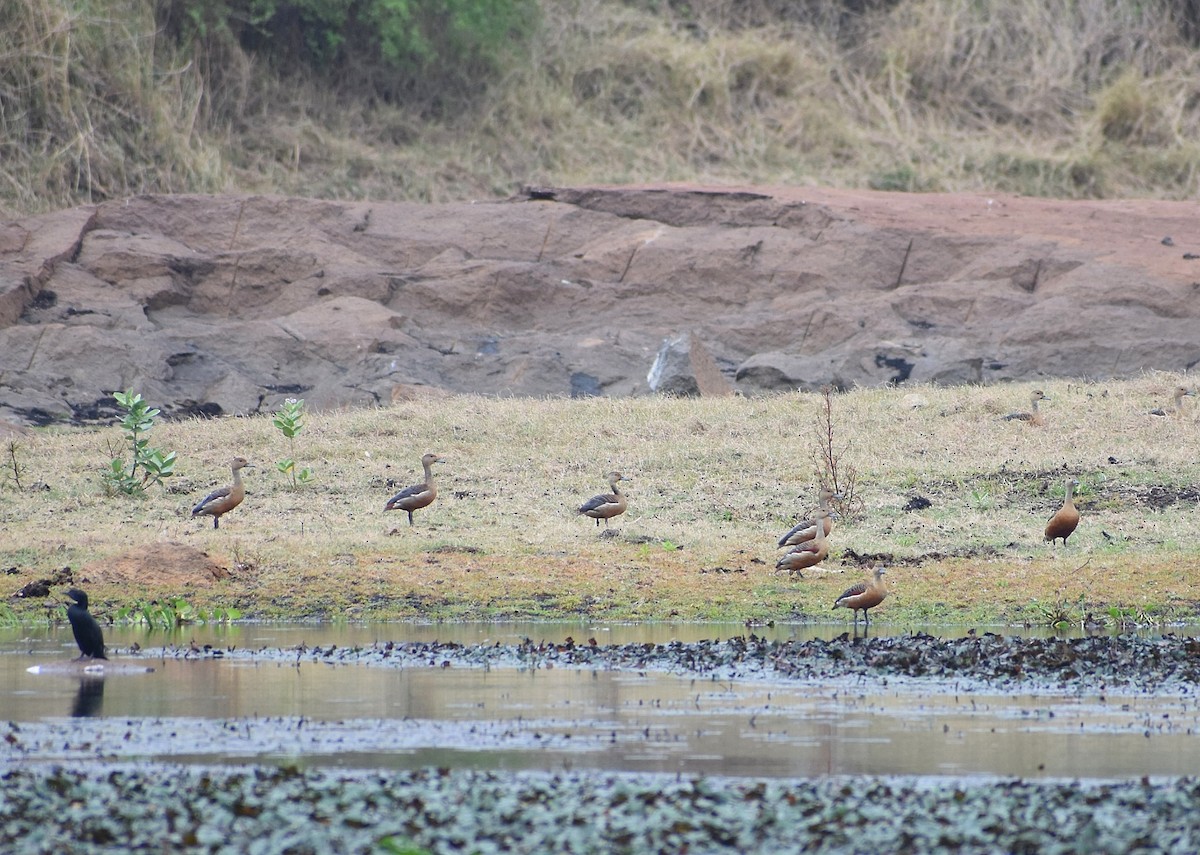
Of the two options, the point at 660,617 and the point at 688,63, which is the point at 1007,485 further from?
the point at 688,63

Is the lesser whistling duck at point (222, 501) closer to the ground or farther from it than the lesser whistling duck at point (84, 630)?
closer to the ground

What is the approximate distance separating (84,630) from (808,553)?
5.95 m

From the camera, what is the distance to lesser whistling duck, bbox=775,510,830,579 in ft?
46.9

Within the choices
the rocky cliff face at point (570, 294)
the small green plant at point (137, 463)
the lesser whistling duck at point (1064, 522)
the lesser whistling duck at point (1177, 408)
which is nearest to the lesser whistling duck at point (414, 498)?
the small green plant at point (137, 463)

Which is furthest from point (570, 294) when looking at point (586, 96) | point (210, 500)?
point (210, 500)

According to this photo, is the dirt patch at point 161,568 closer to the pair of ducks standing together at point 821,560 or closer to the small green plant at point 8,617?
the small green plant at point 8,617

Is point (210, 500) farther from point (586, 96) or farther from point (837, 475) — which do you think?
point (586, 96)

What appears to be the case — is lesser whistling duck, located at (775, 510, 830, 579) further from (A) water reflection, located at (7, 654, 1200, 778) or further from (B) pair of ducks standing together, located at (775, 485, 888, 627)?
(A) water reflection, located at (7, 654, 1200, 778)

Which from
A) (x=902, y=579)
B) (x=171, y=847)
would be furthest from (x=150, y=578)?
(x=171, y=847)

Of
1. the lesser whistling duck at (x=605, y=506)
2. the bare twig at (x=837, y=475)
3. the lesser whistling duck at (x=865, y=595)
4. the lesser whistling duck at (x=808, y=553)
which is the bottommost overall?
the bare twig at (x=837, y=475)

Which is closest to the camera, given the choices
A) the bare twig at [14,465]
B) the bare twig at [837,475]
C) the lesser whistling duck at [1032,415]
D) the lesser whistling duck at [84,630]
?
the lesser whistling duck at [84,630]

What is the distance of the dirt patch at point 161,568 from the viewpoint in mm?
14328

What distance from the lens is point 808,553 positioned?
14.2m

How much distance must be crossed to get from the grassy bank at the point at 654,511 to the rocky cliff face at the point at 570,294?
1949 mm
